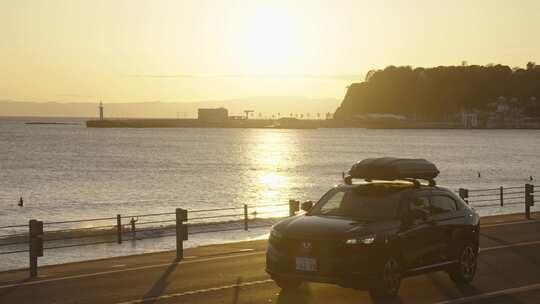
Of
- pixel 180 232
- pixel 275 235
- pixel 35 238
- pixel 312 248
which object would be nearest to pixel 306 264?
pixel 312 248

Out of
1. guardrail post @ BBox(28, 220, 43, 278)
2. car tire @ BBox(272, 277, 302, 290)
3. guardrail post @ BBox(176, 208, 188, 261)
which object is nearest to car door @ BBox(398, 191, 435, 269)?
car tire @ BBox(272, 277, 302, 290)

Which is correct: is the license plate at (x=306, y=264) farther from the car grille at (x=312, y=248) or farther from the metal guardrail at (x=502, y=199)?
the metal guardrail at (x=502, y=199)

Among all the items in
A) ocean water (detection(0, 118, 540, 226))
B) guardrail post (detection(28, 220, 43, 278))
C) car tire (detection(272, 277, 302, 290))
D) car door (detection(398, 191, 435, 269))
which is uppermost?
car door (detection(398, 191, 435, 269))

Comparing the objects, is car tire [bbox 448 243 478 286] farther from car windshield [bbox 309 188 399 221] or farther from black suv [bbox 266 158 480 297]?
car windshield [bbox 309 188 399 221]

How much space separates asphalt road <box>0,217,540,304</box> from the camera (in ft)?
46.9

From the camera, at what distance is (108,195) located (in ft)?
282

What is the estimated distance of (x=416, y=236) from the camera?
14.6 meters

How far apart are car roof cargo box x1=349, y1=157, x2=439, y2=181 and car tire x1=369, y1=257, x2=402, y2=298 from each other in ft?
4.77

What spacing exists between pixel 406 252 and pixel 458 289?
1683 millimetres

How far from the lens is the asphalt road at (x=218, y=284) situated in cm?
1431

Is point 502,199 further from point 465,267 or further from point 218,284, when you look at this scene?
point 218,284

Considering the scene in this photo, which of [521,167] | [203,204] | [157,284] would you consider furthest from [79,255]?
[521,167]

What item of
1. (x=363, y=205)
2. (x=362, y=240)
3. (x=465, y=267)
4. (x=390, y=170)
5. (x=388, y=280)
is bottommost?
(x=465, y=267)

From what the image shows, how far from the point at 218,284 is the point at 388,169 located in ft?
12.0
